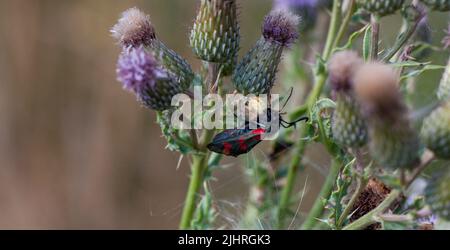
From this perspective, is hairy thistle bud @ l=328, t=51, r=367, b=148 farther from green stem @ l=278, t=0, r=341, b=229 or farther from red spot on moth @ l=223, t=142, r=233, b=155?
green stem @ l=278, t=0, r=341, b=229

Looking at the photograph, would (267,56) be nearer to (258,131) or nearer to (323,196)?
(258,131)

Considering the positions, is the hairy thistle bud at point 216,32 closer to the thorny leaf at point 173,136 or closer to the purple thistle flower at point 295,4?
the thorny leaf at point 173,136

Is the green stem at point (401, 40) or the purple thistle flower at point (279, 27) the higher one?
the purple thistle flower at point (279, 27)

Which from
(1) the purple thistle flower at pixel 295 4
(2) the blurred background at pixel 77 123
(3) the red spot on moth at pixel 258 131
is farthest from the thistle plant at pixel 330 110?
(2) the blurred background at pixel 77 123

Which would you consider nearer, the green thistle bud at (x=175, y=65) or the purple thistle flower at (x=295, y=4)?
the green thistle bud at (x=175, y=65)

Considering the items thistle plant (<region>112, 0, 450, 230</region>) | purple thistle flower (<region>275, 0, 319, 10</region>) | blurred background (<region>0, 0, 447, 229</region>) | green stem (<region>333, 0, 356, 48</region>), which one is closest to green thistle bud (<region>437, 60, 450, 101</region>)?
thistle plant (<region>112, 0, 450, 230</region>)

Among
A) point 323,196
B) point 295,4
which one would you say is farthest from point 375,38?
point 295,4
